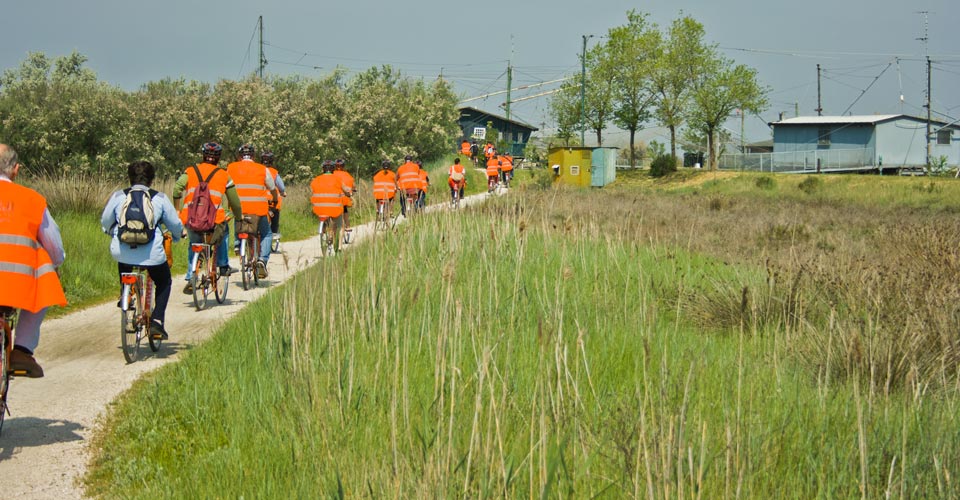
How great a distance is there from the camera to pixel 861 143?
6531 centimetres

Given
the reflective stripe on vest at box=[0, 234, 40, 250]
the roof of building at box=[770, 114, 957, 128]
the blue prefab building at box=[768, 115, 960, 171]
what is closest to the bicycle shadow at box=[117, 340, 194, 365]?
the reflective stripe on vest at box=[0, 234, 40, 250]

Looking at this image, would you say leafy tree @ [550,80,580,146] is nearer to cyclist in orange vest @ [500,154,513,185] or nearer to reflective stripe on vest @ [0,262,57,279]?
cyclist in orange vest @ [500,154,513,185]

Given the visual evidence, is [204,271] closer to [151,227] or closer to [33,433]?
[151,227]

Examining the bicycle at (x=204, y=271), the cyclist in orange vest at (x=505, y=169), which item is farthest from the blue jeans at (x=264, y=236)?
the cyclist in orange vest at (x=505, y=169)

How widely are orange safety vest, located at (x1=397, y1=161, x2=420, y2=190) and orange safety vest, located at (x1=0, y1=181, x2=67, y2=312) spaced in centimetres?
1530

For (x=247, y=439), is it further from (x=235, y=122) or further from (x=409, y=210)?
(x=235, y=122)

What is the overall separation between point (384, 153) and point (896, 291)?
35.2 metres

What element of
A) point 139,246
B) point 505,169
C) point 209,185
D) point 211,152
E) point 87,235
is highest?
point 211,152

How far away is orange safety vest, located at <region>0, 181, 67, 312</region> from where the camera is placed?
564cm

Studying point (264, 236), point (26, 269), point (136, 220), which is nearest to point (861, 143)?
point (264, 236)

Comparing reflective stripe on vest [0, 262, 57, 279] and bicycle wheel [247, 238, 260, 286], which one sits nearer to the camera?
reflective stripe on vest [0, 262, 57, 279]

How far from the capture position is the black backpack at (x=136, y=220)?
804 centimetres

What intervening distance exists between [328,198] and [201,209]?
Answer: 5086 mm

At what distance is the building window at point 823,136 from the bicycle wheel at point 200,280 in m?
62.9
